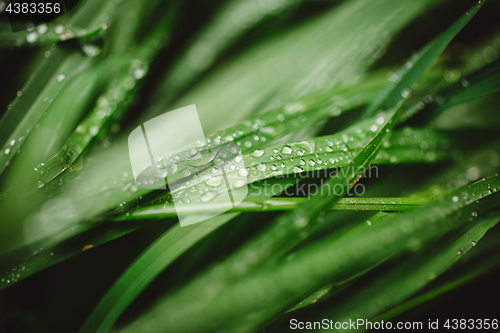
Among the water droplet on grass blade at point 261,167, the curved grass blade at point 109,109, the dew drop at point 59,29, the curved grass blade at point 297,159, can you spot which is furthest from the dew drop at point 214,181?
the dew drop at point 59,29

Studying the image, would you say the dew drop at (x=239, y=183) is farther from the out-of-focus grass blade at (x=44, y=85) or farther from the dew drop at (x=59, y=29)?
the dew drop at (x=59, y=29)

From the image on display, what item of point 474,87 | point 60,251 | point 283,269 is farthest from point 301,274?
point 474,87

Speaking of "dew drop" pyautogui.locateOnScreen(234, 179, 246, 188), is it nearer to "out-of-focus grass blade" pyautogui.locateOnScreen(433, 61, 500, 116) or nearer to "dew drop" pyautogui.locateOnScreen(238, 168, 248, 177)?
"dew drop" pyautogui.locateOnScreen(238, 168, 248, 177)

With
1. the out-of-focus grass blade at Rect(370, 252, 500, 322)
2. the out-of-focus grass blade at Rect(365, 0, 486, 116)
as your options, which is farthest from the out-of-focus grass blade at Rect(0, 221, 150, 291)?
the out-of-focus grass blade at Rect(365, 0, 486, 116)

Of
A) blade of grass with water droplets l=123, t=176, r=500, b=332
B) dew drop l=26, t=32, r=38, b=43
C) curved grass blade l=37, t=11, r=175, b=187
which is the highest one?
dew drop l=26, t=32, r=38, b=43

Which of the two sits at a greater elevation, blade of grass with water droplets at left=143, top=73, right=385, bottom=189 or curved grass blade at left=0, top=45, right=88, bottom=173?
curved grass blade at left=0, top=45, right=88, bottom=173

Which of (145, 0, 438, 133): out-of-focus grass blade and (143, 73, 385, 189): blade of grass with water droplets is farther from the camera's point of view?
(145, 0, 438, 133): out-of-focus grass blade

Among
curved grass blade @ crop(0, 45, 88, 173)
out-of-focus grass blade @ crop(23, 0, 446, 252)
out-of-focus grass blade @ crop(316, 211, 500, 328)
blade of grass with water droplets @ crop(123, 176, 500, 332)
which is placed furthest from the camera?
out-of-focus grass blade @ crop(23, 0, 446, 252)

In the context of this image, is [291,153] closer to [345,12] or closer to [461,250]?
[461,250]
